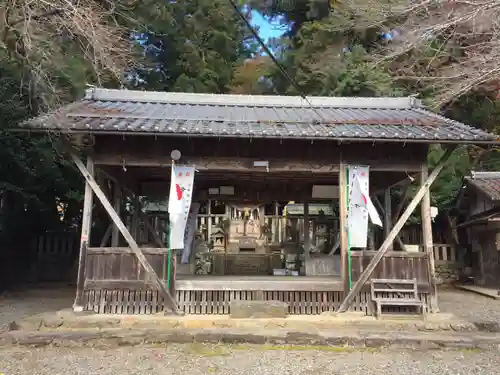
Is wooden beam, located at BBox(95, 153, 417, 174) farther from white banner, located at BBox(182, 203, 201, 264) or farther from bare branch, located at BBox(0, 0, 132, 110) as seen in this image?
white banner, located at BBox(182, 203, 201, 264)

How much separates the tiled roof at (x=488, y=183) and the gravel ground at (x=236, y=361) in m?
8.41

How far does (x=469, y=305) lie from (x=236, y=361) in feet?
24.4

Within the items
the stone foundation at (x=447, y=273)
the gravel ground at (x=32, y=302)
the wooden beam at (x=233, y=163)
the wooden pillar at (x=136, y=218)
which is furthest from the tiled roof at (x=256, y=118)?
the stone foundation at (x=447, y=273)

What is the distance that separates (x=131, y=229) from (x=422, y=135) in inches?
289

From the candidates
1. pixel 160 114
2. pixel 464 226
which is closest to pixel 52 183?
pixel 160 114

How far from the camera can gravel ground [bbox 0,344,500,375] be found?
5422mm

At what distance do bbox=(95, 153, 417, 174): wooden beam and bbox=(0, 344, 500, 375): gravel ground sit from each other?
331cm

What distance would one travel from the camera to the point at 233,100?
10.9 m

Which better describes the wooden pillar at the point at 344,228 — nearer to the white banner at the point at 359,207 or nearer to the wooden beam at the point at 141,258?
the white banner at the point at 359,207

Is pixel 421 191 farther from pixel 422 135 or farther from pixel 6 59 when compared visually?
pixel 6 59

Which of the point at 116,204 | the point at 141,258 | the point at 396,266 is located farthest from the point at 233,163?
A: the point at 396,266

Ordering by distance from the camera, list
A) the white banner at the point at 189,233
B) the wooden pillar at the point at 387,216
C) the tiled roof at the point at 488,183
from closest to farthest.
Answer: the wooden pillar at the point at 387,216
the white banner at the point at 189,233
the tiled roof at the point at 488,183

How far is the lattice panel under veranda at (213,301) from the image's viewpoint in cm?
777

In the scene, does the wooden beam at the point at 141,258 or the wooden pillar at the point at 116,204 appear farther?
the wooden pillar at the point at 116,204
